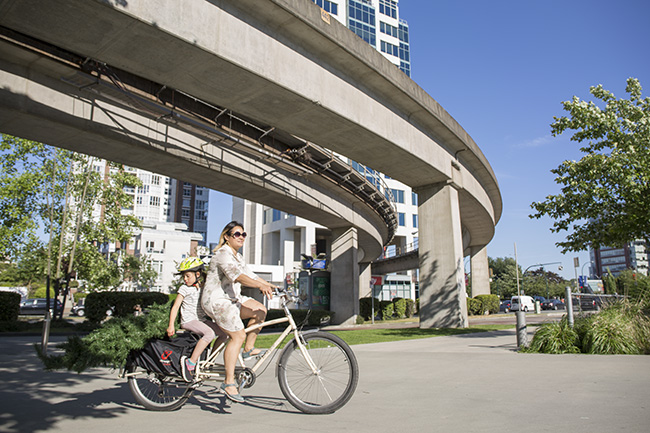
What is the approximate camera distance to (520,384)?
5648mm

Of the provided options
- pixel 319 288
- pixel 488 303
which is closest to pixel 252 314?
pixel 319 288

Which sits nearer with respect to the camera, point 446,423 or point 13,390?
point 446,423

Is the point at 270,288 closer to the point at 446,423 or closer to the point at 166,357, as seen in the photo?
the point at 166,357

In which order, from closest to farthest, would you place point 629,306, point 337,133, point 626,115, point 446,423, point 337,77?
1. point 446,423
2. point 629,306
3. point 337,77
4. point 337,133
5. point 626,115

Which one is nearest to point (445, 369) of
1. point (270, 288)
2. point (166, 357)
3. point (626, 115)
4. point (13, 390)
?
point (270, 288)

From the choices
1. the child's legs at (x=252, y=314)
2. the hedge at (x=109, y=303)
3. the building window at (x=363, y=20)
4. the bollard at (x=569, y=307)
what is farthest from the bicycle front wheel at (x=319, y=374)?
the building window at (x=363, y=20)

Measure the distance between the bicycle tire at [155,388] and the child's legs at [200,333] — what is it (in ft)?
0.96

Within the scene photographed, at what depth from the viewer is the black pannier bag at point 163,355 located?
4.64 m

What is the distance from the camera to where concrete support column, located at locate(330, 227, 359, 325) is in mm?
28766

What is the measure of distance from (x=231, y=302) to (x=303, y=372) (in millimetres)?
988

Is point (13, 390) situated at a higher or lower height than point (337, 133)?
lower

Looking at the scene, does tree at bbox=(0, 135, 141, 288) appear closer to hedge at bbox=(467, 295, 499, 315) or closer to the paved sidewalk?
the paved sidewalk

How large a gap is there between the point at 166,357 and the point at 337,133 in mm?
9314

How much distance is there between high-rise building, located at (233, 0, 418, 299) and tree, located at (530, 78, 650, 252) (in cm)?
5068
